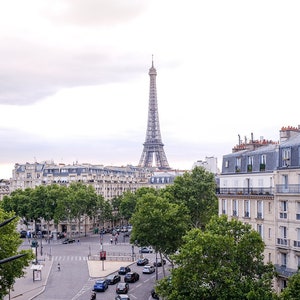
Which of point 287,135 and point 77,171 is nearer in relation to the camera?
point 287,135

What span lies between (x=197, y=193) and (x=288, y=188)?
27965 millimetres

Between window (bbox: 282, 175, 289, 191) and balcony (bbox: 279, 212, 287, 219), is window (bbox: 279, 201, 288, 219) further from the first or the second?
window (bbox: 282, 175, 289, 191)

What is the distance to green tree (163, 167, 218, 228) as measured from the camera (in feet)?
227

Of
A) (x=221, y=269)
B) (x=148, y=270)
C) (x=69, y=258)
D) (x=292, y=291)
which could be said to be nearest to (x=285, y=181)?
(x=221, y=269)

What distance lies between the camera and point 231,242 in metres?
35.9

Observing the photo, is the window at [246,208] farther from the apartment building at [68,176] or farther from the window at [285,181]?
Answer: the apartment building at [68,176]

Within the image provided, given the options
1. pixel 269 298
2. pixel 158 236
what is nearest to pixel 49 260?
pixel 158 236

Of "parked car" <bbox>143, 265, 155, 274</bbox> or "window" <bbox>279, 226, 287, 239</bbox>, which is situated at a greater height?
"window" <bbox>279, 226, 287, 239</bbox>

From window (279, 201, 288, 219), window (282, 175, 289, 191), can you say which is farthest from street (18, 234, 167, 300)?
window (282, 175, 289, 191)

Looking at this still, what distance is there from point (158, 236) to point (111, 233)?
70.8 metres

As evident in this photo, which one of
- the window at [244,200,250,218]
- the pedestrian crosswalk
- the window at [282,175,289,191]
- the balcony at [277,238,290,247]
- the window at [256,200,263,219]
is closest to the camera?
the balcony at [277,238,290,247]

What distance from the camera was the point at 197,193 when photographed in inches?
2746

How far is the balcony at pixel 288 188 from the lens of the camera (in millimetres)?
41188

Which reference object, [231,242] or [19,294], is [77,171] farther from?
[231,242]
